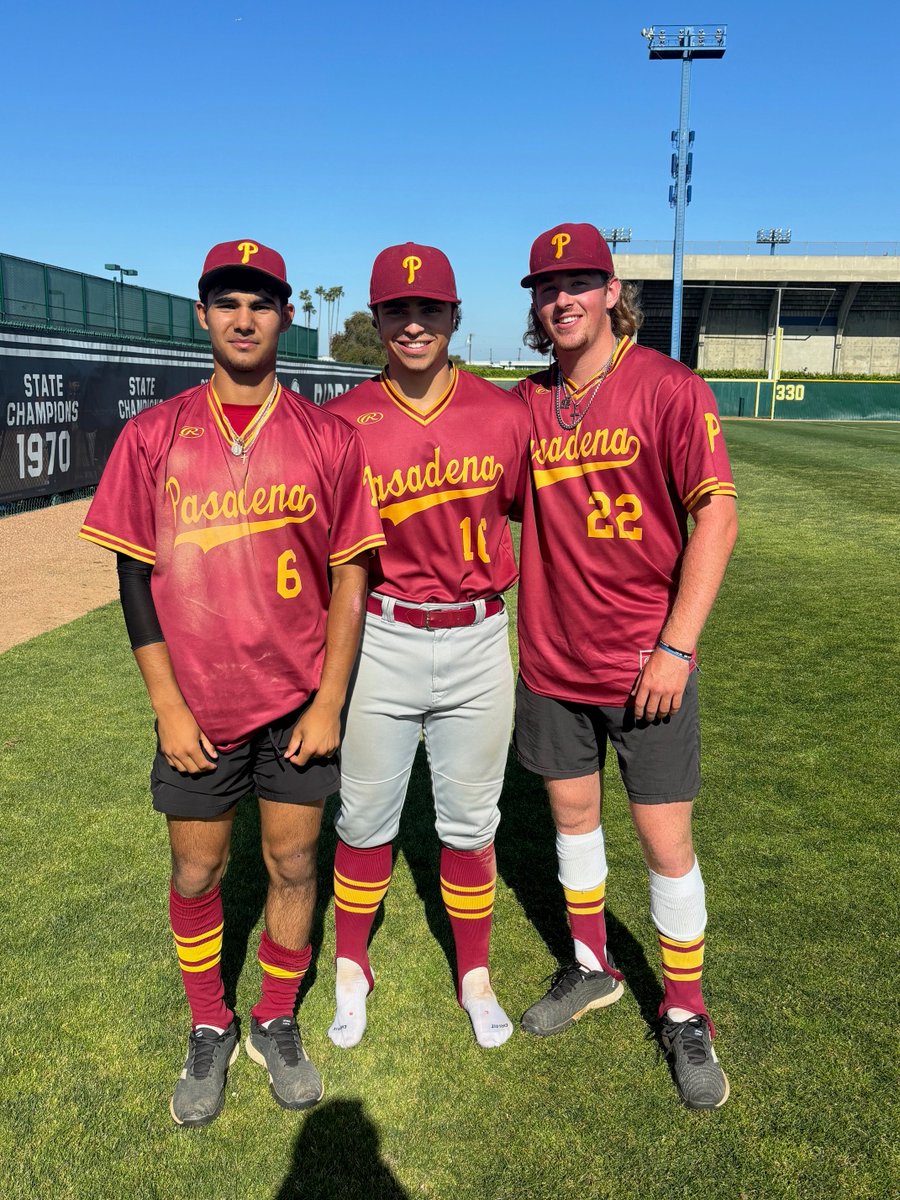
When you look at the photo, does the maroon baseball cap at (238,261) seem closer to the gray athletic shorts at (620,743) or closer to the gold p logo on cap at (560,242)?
the gold p logo on cap at (560,242)

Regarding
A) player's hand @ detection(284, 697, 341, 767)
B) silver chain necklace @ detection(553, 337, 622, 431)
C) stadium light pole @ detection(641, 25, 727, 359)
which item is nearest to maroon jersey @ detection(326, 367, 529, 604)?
silver chain necklace @ detection(553, 337, 622, 431)

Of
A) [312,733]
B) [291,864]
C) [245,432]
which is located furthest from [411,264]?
[291,864]

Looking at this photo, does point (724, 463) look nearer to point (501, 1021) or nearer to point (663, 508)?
point (663, 508)

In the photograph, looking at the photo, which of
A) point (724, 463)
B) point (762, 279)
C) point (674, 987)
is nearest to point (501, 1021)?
point (674, 987)

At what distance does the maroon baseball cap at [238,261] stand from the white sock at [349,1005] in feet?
6.91

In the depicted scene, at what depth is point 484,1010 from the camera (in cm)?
279

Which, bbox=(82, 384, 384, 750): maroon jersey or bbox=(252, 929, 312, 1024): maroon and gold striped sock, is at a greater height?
bbox=(82, 384, 384, 750): maroon jersey

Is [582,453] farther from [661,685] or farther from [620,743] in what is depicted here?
[620,743]

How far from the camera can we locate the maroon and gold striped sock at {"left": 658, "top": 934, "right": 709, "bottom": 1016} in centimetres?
264

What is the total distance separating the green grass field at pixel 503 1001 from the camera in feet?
7.40

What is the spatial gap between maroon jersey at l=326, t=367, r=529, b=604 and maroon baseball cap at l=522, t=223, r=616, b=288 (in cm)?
40

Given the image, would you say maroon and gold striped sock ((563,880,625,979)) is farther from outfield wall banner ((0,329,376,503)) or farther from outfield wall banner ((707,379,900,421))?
outfield wall banner ((707,379,900,421))

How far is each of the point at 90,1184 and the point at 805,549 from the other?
9696 millimetres

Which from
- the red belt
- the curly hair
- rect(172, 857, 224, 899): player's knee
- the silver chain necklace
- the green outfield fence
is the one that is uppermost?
the green outfield fence
